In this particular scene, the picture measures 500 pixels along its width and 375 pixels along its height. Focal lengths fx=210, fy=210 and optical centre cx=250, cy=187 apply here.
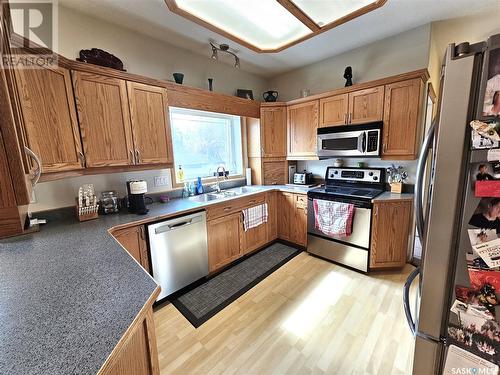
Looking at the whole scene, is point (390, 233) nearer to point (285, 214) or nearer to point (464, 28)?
point (285, 214)

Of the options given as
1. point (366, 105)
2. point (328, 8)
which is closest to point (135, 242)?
point (328, 8)

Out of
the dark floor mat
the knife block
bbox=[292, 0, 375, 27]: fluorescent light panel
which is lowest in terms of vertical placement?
the dark floor mat

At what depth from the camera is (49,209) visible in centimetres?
182

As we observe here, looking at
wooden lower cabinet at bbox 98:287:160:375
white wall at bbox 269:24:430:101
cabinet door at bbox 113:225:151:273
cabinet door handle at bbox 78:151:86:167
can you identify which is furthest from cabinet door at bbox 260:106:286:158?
wooden lower cabinet at bbox 98:287:160:375

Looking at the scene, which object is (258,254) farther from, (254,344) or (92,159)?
(92,159)

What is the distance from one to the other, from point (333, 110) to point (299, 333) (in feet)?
8.23

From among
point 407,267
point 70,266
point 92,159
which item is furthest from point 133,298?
point 407,267

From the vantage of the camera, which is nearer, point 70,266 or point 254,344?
point 70,266

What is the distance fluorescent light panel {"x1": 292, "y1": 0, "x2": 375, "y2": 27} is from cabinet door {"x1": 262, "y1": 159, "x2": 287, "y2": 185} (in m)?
1.87

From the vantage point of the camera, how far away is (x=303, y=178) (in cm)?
328

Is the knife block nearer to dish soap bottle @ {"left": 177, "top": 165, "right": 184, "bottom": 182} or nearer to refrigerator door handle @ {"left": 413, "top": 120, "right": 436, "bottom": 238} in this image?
dish soap bottle @ {"left": 177, "top": 165, "right": 184, "bottom": 182}

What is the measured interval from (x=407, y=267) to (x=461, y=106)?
8.09 ft

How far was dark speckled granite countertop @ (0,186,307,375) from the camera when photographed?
543 millimetres

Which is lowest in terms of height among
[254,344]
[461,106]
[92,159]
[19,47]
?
[254,344]
